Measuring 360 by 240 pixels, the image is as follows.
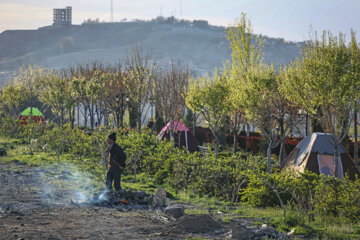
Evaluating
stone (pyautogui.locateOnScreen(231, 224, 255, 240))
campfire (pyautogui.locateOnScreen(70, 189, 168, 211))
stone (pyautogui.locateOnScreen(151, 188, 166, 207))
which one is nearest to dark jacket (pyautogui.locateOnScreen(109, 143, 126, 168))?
campfire (pyautogui.locateOnScreen(70, 189, 168, 211))

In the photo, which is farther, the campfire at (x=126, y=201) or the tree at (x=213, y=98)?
the tree at (x=213, y=98)

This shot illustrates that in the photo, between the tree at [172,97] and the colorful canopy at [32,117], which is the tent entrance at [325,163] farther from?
the colorful canopy at [32,117]

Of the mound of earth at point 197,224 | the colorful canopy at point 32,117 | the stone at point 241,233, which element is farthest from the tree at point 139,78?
the stone at point 241,233

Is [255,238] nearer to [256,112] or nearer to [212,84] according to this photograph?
[256,112]

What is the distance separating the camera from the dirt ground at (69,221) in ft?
28.0

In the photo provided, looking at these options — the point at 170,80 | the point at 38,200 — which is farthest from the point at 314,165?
the point at 170,80

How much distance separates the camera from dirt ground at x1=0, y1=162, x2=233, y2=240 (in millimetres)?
8523

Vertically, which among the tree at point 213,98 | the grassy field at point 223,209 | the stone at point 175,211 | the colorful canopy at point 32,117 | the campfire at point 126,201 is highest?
the tree at point 213,98

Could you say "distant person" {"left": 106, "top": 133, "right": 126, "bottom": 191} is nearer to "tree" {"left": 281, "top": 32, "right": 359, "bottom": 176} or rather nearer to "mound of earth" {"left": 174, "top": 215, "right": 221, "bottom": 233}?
"mound of earth" {"left": 174, "top": 215, "right": 221, "bottom": 233}

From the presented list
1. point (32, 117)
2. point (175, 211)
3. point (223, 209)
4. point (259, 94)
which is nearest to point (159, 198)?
point (175, 211)

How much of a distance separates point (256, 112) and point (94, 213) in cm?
1244

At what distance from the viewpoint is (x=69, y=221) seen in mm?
9547

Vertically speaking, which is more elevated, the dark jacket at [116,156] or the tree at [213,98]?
the tree at [213,98]

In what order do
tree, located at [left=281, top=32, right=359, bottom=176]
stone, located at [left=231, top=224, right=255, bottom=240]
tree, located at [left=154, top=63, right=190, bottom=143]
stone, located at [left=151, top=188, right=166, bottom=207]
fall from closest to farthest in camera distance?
stone, located at [left=231, top=224, right=255, bottom=240] → stone, located at [left=151, top=188, right=166, bottom=207] → tree, located at [left=281, top=32, right=359, bottom=176] → tree, located at [left=154, top=63, right=190, bottom=143]
